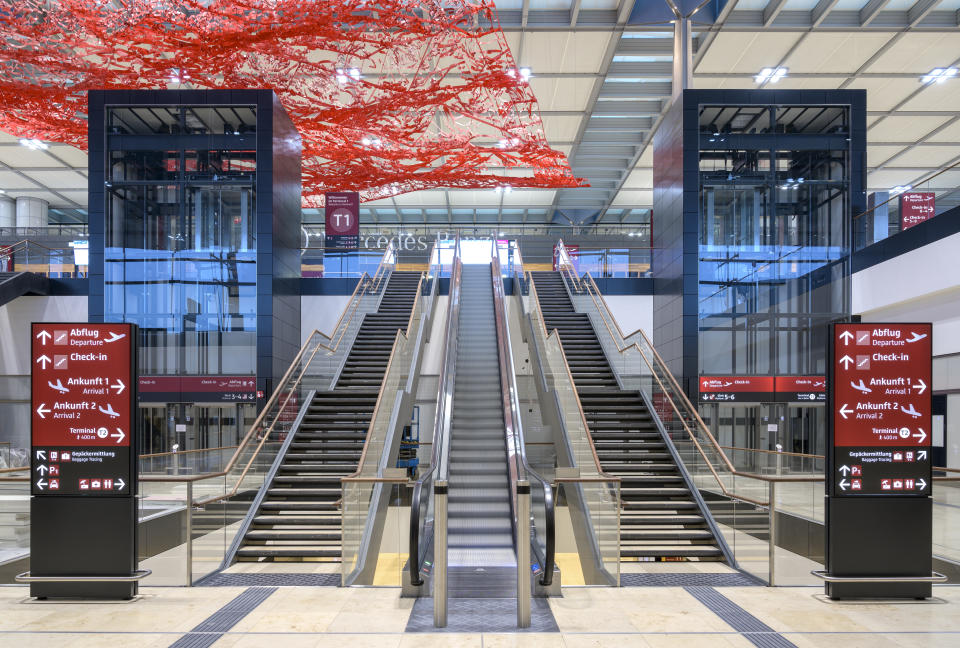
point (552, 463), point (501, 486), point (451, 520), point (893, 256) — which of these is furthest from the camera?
point (893, 256)

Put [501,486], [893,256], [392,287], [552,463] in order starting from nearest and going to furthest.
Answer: [501,486] < [552,463] < [893,256] < [392,287]

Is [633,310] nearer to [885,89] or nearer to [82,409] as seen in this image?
[885,89]

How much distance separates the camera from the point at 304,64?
54.6ft

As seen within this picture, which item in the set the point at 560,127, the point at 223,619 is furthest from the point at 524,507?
the point at 560,127

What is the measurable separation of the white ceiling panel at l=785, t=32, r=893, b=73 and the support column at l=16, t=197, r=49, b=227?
27974 millimetres

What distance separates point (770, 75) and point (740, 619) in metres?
17.5

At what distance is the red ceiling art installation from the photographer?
14398 mm

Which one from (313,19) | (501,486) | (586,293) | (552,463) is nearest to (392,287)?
(586,293)

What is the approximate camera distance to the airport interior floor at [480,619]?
5.41 metres

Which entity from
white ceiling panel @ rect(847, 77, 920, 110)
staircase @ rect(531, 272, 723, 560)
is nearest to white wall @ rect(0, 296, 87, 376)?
staircase @ rect(531, 272, 723, 560)

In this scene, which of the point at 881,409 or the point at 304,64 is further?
the point at 304,64

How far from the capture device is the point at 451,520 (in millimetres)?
9289

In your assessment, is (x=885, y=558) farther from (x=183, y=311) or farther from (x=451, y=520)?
(x=183, y=311)

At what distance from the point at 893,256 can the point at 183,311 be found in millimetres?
13423
